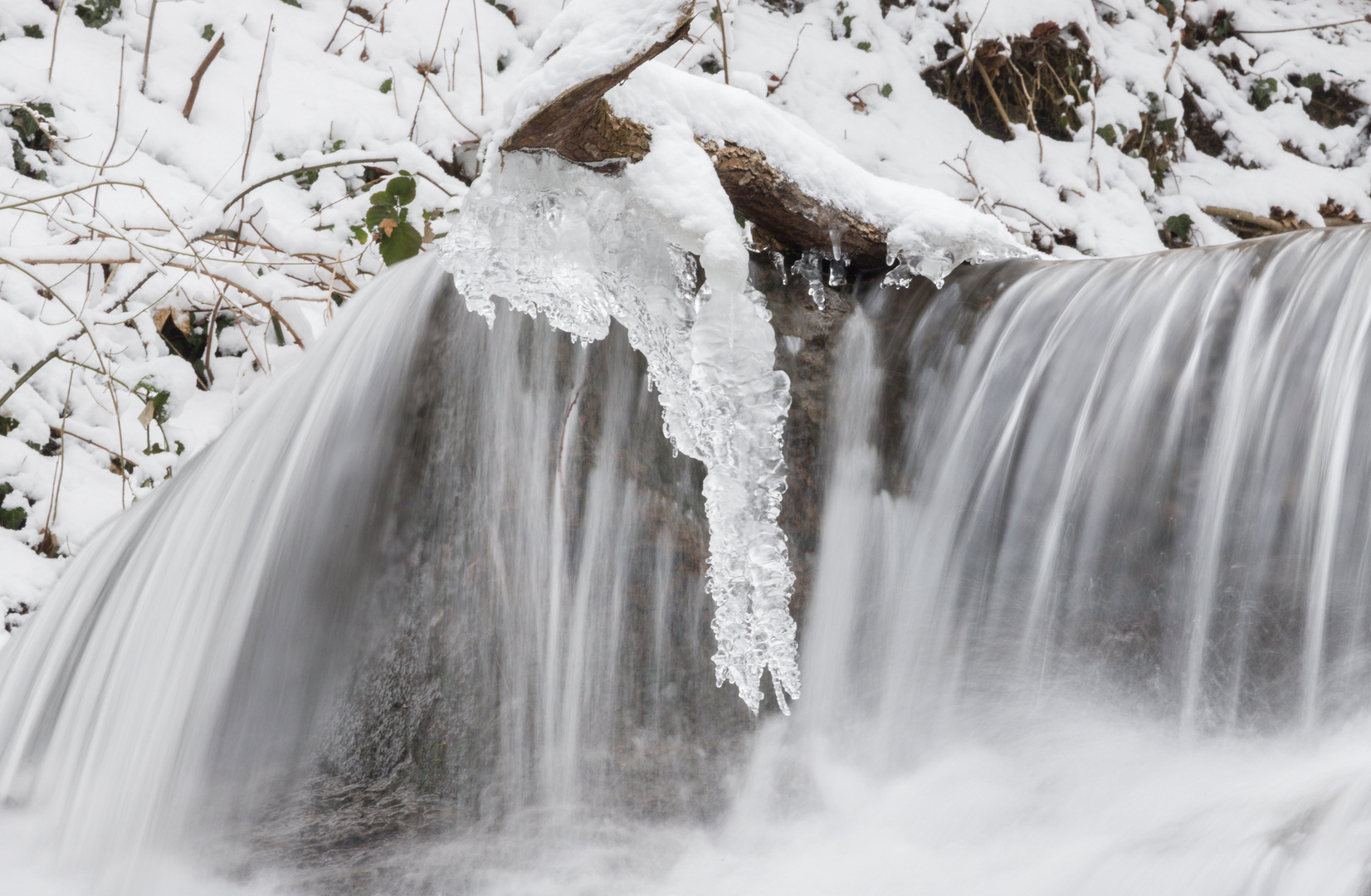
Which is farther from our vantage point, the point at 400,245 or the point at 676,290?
the point at 400,245

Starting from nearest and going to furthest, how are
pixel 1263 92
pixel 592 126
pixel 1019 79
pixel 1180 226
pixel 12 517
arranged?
pixel 592 126 → pixel 12 517 → pixel 1180 226 → pixel 1019 79 → pixel 1263 92

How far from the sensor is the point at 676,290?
178 centimetres

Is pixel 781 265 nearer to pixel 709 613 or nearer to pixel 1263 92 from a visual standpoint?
pixel 709 613

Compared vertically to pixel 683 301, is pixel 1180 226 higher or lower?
higher

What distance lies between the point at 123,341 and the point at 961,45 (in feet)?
11.5

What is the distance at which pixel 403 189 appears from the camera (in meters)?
3.01

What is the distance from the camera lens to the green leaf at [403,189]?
3000 millimetres

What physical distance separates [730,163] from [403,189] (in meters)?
1.48

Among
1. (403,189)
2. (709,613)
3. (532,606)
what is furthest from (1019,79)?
(532,606)

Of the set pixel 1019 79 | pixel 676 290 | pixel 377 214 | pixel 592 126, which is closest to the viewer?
pixel 592 126

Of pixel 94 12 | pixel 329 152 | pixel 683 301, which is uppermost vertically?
pixel 94 12

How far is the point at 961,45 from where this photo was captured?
4.48 metres

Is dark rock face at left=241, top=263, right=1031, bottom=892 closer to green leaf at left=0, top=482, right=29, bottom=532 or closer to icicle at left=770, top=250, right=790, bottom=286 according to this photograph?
icicle at left=770, top=250, right=790, bottom=286

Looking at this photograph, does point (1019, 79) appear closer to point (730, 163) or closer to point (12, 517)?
point (730, 163)
